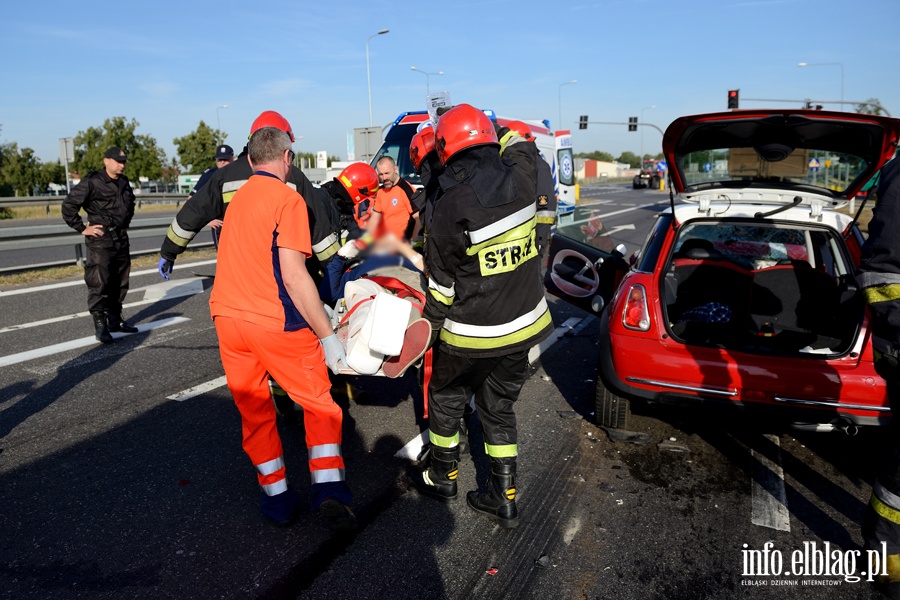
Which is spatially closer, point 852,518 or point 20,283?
point 852,518

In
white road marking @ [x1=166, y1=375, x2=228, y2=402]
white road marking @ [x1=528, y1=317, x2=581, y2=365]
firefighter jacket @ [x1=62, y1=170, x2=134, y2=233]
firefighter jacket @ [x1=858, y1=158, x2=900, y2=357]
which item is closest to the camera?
firefighter jacket @ [x1=858, y1=158, x2=900, y2=357]

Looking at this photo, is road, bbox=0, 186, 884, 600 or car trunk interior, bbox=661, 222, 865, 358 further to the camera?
car trunk interior, bbox=661, 222, 865, 358

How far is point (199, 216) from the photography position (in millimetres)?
3992

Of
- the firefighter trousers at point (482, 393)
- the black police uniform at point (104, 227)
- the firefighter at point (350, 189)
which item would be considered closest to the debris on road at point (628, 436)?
the firefighter trousers at point (482, 393)

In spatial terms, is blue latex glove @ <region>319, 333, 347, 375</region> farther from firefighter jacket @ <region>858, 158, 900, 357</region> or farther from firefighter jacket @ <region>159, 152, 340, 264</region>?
firefighter jacket @ <region>858, 158, 900, 357</region>

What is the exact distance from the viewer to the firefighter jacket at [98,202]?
6.64m

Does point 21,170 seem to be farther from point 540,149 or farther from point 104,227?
point 104,227

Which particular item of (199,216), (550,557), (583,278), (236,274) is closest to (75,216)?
(199,216)

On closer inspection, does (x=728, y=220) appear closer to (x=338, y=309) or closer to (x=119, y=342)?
(x=338, y=309)

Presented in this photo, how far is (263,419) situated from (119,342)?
13.9 feet

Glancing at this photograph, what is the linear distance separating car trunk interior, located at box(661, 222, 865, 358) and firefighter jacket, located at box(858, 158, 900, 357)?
1582 millimetres

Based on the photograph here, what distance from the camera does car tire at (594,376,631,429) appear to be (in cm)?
442

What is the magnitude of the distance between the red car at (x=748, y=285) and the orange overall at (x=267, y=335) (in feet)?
6.27

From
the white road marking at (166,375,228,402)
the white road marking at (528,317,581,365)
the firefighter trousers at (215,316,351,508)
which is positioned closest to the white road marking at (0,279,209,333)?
the white road marking at (166,375,228,402)
